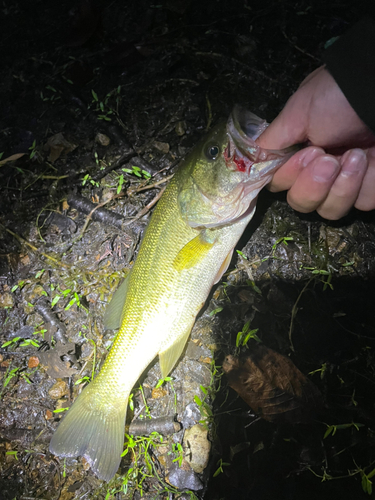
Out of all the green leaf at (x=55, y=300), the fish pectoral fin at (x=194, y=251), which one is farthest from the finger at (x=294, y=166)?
the green leaf at (x=55, y=300)

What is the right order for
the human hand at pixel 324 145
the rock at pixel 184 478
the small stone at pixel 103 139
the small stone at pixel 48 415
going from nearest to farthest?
1. the human hand at pixel 324 145
2. the rock at pixel 184 478
3. the small stone at pixel 48 415
4. the small stone at pixel 103 139

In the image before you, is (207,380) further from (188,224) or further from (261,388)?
(188,224)

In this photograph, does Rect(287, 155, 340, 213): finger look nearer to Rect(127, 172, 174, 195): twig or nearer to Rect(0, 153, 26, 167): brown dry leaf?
Rect(127, 172, 174, 195): twig

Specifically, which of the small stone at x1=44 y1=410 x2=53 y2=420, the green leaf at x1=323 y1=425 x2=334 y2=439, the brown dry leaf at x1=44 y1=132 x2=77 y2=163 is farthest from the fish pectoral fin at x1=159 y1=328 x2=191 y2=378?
the brown dry leaf at x1=44 y1=132 x2=77 y2=163

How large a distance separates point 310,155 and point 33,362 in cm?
307

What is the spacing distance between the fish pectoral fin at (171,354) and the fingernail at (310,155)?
5.29 ft

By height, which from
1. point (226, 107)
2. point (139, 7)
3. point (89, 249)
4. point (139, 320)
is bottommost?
point (139, 320)

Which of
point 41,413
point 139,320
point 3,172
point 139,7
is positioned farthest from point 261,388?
point 139,7

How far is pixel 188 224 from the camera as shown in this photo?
238cm

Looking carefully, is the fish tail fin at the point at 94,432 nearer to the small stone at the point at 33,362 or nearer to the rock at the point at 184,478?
the rock at the point at 184,478

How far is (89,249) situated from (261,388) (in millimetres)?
2067

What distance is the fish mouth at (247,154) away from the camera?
203cm

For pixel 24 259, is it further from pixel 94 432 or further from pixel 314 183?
pixel 314 183

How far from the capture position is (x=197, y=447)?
8.23 feet
